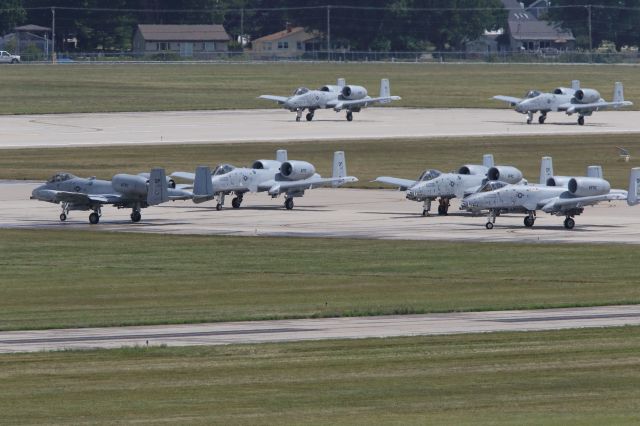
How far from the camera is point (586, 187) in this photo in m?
55.8

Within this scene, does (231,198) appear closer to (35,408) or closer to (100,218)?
(100,218)

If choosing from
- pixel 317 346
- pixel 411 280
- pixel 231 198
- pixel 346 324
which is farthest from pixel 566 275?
pixel 231 198

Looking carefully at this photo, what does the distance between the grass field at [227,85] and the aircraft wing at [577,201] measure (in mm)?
74731

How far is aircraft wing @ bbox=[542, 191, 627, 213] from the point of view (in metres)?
55.7

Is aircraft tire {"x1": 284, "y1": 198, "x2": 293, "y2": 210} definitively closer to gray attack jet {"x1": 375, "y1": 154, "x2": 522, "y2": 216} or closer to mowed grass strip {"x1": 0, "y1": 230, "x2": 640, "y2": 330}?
gray attack jet {"x1": 375, "y1": 154, "x2": 522, "y2": 216}

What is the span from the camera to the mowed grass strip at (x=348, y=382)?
24.1m

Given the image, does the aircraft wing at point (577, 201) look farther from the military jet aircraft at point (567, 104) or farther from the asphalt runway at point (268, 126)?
the military jet aircraft at point (567, 104)

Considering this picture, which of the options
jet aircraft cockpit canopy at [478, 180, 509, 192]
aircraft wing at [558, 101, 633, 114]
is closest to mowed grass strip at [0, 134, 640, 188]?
aircraft wing at [558, 101, 633, 114]

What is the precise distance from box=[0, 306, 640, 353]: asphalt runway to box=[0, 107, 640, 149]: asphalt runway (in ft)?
206

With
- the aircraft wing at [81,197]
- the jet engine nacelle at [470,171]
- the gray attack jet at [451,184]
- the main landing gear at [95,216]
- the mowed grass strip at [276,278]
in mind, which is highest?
the jet engine nacelle at [470,171]

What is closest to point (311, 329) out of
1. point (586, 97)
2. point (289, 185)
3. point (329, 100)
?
point (289, 185)

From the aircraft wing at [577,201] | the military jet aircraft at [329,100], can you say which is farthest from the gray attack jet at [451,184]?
the military jet aircraft at [329,100]

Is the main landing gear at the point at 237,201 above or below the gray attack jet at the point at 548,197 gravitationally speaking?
below

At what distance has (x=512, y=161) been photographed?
284 feet
